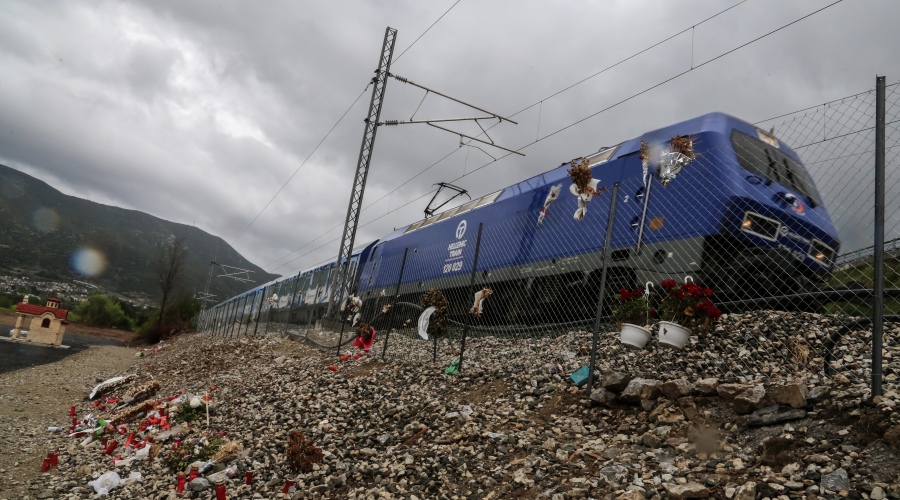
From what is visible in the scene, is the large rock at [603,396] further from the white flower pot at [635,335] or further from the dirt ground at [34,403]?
the dirt ground at [34,403]

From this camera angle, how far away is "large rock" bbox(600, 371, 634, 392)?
4.28m

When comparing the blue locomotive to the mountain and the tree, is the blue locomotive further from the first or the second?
the mountain

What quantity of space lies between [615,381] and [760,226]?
8.71ft

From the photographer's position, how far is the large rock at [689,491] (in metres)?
2.67

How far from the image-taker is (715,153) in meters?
6.03

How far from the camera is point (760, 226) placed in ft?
18.1

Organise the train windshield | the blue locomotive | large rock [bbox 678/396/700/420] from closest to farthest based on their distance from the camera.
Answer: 1. large rock [bbox 678/396/700/420]
2. the blue locomotive
3. the train windshield

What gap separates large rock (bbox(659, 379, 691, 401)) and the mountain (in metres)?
77.7

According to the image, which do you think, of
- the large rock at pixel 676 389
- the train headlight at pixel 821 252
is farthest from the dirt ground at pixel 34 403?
the train headlight at pixel 821 252

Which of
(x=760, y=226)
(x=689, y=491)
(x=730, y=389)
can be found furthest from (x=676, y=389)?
(x=760, y=226)

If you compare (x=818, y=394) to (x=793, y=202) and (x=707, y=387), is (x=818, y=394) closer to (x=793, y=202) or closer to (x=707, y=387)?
(x=707, y=387)

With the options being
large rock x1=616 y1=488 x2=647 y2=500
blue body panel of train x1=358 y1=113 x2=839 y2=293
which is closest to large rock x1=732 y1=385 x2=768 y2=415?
large rock x1=616 y1=488 x2=647 y2=500

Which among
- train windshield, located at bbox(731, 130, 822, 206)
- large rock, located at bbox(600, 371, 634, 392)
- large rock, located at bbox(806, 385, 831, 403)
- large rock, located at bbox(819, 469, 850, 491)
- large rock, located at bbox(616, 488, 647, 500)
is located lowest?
large rock, located at bbox(616, 488, 647, 500)

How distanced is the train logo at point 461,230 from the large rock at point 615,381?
6326 millimetres
